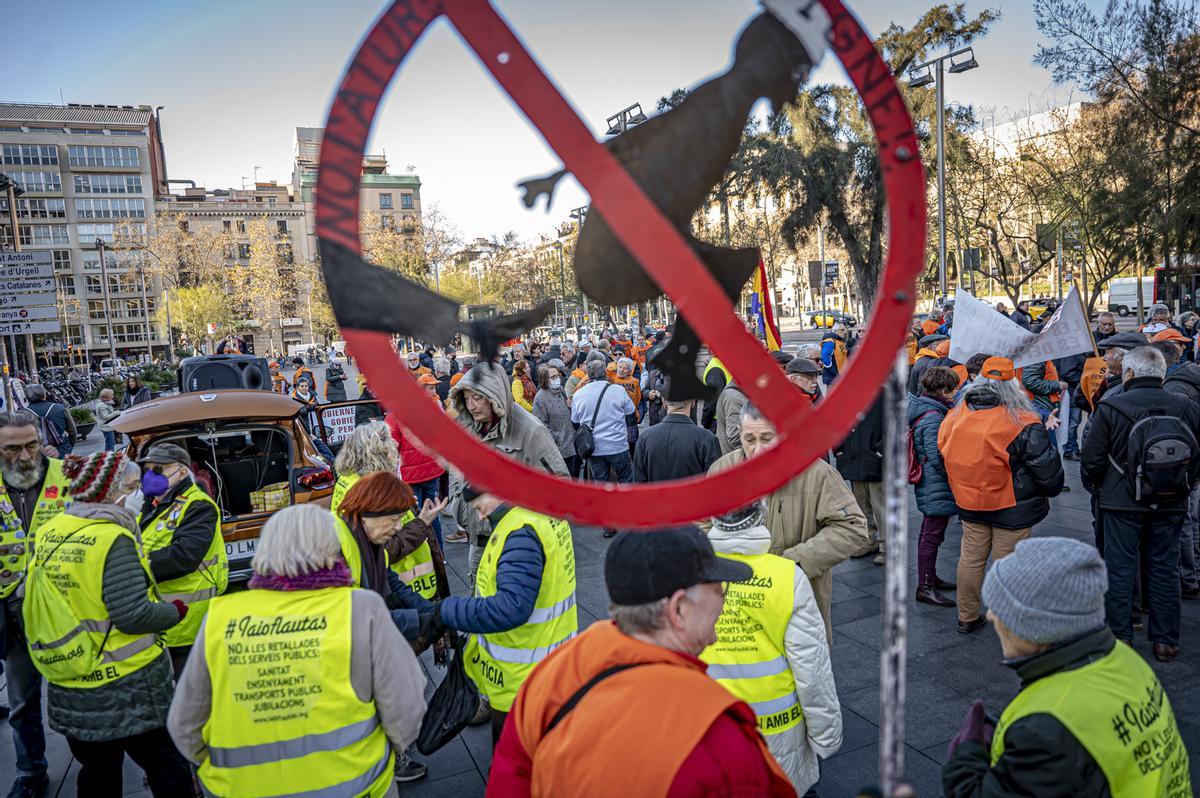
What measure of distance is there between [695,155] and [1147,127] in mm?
18395

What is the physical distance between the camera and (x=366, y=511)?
3.41 m

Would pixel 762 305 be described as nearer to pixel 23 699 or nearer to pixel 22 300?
pixel 23 699

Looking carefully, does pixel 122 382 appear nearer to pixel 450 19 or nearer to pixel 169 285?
pixel 450 19

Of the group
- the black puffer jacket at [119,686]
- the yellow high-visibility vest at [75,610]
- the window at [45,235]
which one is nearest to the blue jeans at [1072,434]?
the black puffer jacket at [119,686]

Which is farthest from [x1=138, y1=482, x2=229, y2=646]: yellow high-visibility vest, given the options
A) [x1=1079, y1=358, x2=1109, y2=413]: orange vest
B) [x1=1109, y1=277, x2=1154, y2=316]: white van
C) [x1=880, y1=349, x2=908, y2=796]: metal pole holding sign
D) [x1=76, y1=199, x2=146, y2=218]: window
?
[x1=76, y1=199, x2=146, y2=218]: window

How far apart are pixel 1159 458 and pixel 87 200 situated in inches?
Result: 3403

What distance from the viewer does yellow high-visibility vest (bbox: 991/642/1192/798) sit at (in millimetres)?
1900

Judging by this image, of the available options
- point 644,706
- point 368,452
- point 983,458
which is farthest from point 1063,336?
point 644,706

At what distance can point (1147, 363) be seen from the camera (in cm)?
489

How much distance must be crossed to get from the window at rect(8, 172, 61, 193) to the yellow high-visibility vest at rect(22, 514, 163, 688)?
83.6 metres

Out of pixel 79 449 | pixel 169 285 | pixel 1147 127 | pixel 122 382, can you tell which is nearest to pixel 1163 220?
pixel 1147 127

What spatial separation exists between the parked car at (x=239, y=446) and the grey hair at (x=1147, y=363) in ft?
19.2

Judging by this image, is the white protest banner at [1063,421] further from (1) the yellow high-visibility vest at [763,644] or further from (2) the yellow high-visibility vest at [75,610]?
(2) the yellow high-visibility vest at [75,610]

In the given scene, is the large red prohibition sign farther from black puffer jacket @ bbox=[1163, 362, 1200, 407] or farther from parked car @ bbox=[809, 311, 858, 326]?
parked car @ bbox=[809, 311, 858, 326]
